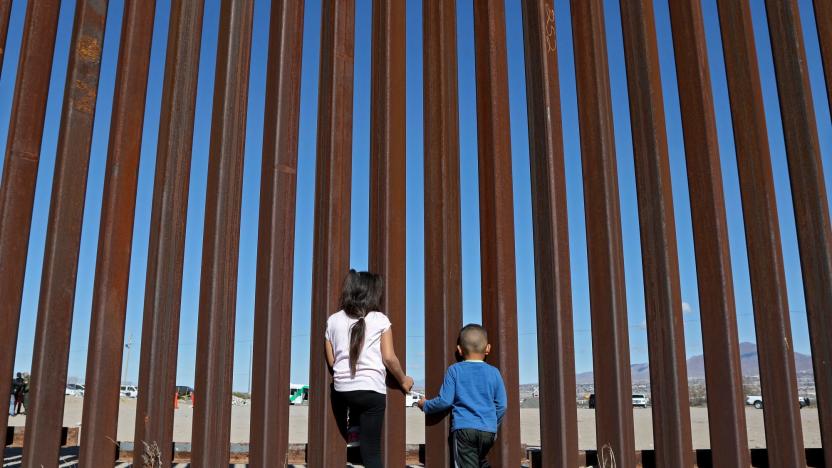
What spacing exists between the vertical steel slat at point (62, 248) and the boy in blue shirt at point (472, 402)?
200 cm

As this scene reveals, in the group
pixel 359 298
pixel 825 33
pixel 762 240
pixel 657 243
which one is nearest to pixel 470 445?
pixel 359 298

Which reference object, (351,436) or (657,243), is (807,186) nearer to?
(657,243)

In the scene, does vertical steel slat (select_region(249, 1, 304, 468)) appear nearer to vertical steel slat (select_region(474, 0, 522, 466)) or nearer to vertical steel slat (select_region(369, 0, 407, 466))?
vertical steel slat (select_region(369, 0, 407, 466))

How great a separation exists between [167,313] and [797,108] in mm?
3798

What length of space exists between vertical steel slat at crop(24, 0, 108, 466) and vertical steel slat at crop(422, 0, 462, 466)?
2.00 metres

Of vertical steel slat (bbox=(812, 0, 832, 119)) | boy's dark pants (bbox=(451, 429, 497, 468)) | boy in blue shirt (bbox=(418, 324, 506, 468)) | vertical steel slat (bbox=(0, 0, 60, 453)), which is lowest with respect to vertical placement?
boy's dark pants (bbox=(451, 429, 497, 468))

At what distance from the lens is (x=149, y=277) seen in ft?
13.7

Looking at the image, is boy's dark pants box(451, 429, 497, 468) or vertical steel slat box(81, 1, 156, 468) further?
vertical steel slat box(81, 1, 156, 468)

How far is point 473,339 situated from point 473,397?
1.02 feet

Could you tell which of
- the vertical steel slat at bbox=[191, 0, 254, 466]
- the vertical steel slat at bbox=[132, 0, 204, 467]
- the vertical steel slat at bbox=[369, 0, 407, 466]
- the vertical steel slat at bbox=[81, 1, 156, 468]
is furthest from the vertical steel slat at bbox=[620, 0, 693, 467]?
the vertical steel slat at bbox=[81, 1, 156, 468]

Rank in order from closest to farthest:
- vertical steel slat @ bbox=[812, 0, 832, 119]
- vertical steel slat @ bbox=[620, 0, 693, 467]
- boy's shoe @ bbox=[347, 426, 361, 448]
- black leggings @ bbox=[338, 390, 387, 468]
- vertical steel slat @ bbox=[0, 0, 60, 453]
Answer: black leggings @ bbox=[338, 390, 387, 468] → vertical steel slat @ bbox=[620, 0, 693, 467] → vertical steel slat @ bbox=[0, 0, 60, 453] → boy's shoe @ bbox=[347, 426, 361, 448] → vertical steel slat @ bbox=[812, 0, 832, 119]

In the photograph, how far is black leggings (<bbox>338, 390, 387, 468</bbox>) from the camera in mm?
3801

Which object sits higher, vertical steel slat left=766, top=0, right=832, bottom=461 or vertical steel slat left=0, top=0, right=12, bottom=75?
vertical steel slat left=0, top=0, right=12, bottom=75

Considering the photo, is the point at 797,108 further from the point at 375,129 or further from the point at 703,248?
the point at 375,129
